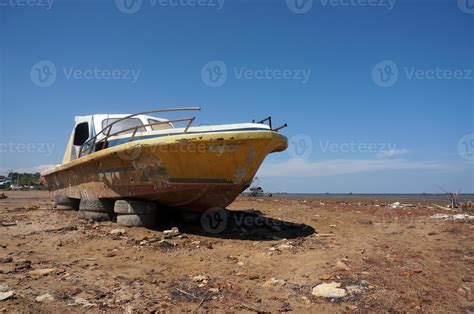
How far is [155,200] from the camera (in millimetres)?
6480

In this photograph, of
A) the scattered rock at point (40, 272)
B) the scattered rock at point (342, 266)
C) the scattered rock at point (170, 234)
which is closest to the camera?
the scattered rock at point (40, 272)

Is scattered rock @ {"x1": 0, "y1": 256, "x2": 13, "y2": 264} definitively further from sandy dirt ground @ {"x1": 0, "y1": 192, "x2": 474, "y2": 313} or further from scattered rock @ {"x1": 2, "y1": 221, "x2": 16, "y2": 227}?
scattered rock @ {"x1": 2, "y1": 221, "x2": 16, "y2": 227}

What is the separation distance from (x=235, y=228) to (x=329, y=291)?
3.53m

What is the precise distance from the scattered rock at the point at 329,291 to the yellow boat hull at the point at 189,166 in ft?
9.06

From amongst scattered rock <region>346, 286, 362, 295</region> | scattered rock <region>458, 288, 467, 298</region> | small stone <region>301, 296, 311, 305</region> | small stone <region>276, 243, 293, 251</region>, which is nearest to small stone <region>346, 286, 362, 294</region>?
scattered rock <region>346, 286, 362, 295</region>

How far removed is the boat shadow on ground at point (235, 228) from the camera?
20.0 ft

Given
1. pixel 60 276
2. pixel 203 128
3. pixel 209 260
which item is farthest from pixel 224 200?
pixel 60 276

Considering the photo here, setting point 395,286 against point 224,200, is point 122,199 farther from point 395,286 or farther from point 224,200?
point 395,286

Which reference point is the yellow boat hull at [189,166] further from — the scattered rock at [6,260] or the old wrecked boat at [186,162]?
the scattered rock at [6,260]

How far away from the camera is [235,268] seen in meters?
4.19

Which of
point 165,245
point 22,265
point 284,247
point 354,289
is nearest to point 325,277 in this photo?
point 354,289

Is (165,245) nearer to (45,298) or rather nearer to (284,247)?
(284,247)

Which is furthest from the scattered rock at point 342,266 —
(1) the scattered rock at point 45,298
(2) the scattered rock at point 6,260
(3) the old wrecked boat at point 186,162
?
(2) the scattered rock at point 6,260

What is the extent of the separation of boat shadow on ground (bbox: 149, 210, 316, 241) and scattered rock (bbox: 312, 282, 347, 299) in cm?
246
